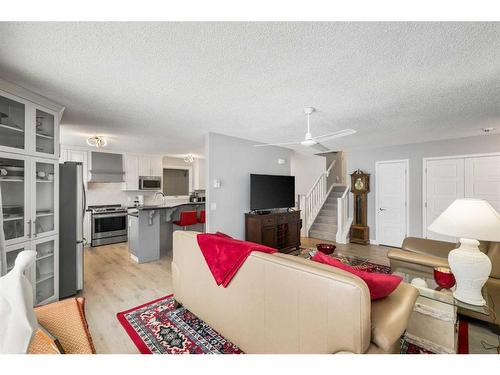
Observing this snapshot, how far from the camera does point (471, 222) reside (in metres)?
1.64

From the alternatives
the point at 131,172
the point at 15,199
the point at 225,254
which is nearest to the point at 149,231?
the point at 15,199

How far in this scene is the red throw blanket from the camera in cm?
164

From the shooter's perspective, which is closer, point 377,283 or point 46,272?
point 377,283

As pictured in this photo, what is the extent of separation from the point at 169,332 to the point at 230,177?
264 centimetres

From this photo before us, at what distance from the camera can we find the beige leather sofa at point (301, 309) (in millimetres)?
1098

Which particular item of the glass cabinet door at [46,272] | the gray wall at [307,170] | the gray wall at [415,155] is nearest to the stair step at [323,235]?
the gray wall at [415,155]

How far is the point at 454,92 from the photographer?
224cm

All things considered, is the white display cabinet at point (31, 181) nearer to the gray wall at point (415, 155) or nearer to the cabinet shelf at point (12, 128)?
the cabinet shelf at point (12, 128)

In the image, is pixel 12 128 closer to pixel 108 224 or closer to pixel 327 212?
pixel 108 224

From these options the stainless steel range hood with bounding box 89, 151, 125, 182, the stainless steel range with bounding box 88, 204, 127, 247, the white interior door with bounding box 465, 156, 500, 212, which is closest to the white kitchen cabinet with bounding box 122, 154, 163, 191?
the stainless steel range hood with bounding box 89, 151, 125, 182

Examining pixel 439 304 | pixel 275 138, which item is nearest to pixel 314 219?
pixel 275 138

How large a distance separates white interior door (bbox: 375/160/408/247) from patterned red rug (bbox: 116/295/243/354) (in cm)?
463

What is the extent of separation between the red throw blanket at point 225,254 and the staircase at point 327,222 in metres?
4.52

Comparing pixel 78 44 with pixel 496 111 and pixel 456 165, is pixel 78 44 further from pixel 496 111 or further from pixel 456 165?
pixel 456 165
